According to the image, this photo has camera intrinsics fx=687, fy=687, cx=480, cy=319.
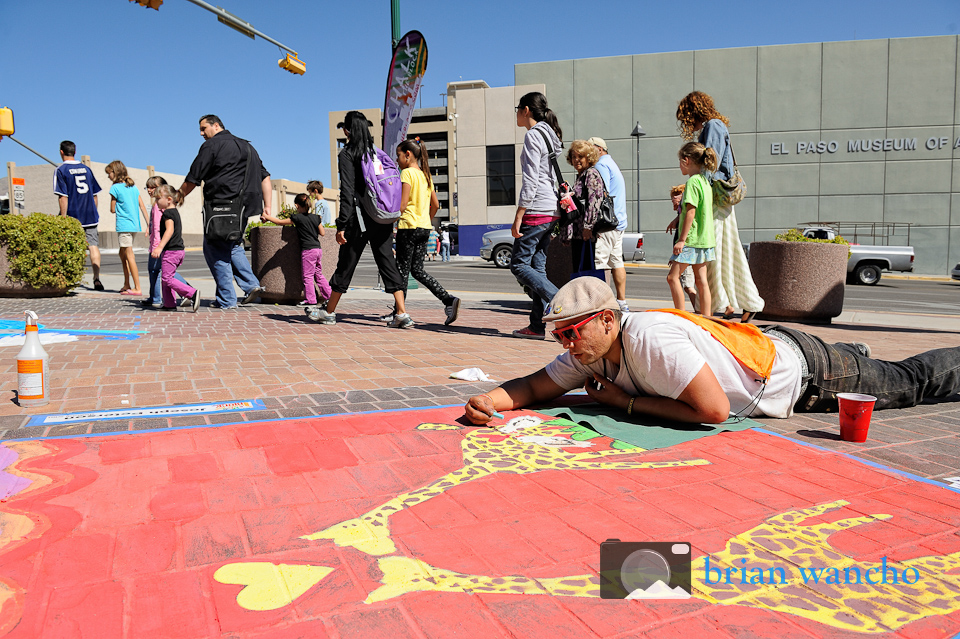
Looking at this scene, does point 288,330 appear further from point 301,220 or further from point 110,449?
point 110,449

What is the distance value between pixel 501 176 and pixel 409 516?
3377 cm

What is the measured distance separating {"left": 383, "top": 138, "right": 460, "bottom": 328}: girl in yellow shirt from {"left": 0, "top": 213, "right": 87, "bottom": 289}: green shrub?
545 centimetres

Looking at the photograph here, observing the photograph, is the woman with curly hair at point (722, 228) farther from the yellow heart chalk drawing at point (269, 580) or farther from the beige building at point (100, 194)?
the beige building at point (100, 194)

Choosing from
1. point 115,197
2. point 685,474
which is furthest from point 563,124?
point 685,474

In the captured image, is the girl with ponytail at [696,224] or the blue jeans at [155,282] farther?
the blue jeans at [155,282]

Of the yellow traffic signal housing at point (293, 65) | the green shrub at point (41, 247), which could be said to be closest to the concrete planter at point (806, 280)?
the green shrub at point (41, 247)

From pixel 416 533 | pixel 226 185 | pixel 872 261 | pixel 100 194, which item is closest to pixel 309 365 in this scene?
pixel 416 533

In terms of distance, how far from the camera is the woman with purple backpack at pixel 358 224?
6.74 metres

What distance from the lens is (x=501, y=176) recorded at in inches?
1384

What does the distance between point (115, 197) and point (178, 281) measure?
2.74 meters

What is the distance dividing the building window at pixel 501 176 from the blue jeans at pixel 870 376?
31.7 meters

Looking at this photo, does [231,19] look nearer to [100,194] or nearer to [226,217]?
[226,217]

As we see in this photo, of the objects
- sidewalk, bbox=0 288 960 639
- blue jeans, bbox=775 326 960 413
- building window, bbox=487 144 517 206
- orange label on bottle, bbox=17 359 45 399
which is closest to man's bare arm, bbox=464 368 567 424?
sidewalk, bbox=0 288 960 639

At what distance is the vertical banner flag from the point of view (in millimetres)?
Answer: 9703
